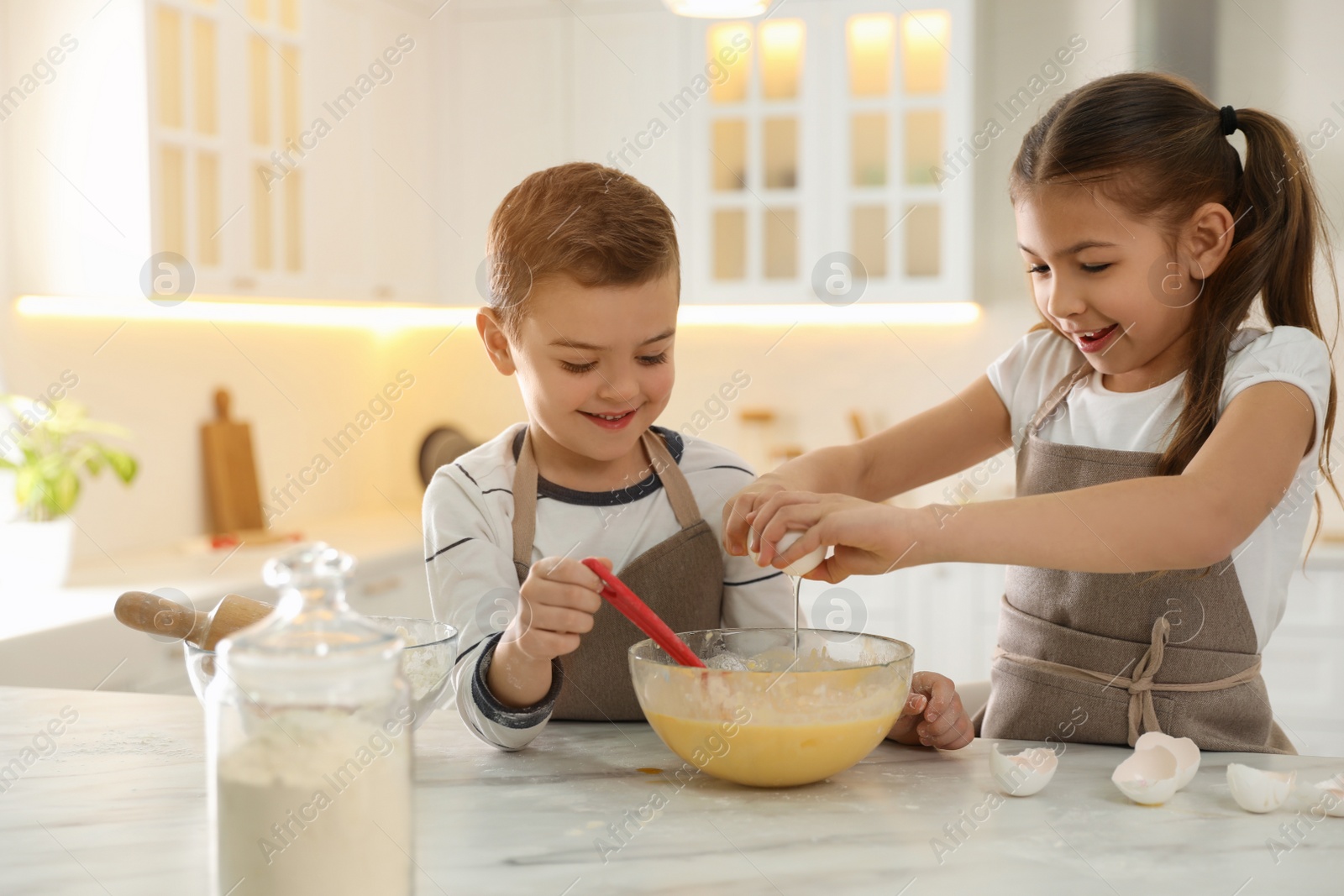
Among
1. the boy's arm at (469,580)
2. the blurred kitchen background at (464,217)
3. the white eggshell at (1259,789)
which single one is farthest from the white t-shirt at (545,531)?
the blurred kitchen background at (464,217)

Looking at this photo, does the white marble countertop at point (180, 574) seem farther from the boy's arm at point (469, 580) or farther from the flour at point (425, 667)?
the flour at point (425, 667)

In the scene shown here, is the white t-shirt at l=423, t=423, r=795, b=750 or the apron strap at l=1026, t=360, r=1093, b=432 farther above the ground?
the apron strap at l=1026, t=360, r=1093, b=432

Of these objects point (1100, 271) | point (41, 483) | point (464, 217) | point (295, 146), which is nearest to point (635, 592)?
point (1100, 271)

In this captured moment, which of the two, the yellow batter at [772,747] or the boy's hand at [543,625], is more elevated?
the boy's hand at [543,625]

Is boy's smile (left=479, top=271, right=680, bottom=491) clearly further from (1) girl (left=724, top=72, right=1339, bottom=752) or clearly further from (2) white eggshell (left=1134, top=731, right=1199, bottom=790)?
(2) white eggshell (left=1134, top=731, right=1199, bottom=790)

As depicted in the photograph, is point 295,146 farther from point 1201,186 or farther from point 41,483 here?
point 1201,186

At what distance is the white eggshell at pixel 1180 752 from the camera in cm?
91

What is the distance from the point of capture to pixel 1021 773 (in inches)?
35.3

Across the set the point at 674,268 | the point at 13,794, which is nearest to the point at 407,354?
the point at 674,268

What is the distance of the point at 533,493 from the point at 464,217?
251cm

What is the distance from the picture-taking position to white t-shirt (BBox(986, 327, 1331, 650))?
1.14 meters

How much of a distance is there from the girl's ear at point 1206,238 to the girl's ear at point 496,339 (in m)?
0.70

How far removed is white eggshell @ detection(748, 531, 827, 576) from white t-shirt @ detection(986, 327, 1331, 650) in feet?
1.42

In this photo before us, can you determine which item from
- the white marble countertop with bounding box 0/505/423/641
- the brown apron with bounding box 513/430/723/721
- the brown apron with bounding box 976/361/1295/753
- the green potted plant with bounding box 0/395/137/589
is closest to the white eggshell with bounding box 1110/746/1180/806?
the brown apron with bounding box 976/361/1295/753
